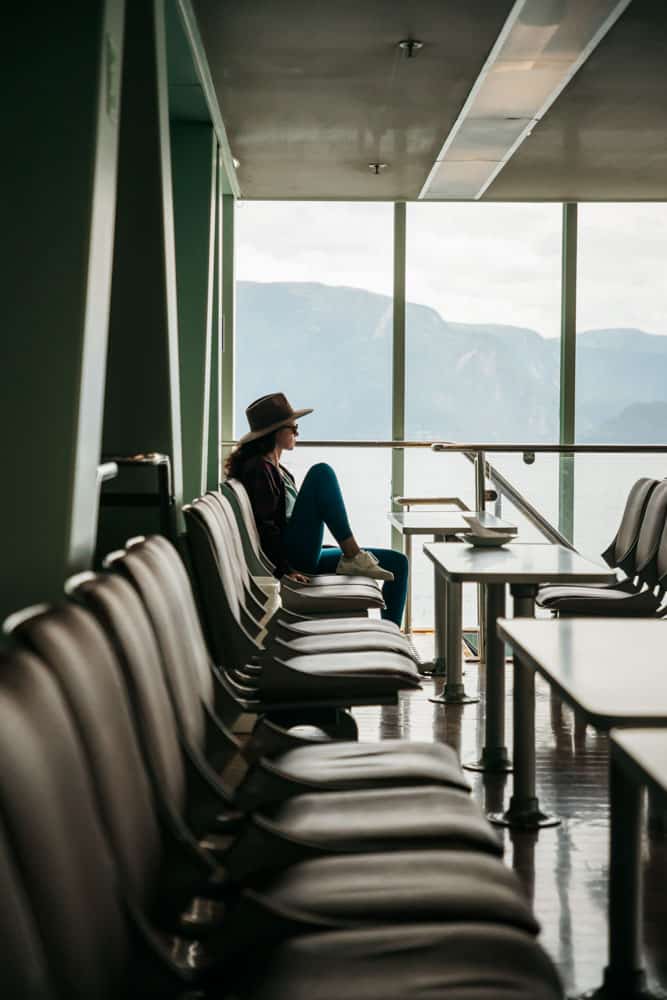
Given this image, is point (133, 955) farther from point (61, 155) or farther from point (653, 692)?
point (61, 155)

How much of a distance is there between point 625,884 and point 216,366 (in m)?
4.54

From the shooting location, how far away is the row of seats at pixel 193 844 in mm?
1116

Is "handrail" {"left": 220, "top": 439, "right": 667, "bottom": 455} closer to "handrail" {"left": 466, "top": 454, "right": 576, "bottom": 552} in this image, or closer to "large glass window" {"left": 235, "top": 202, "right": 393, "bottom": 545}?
"handrail" {"left": 466, "top": 454, "right": 576, "bottom": 552}

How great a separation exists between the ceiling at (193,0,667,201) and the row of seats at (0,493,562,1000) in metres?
2.93

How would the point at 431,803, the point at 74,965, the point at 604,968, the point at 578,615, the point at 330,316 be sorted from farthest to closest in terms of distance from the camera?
the point at 330,316 < the point at 578,615 < the point at 604,968 < the point at 431,803 < the point at 74,965

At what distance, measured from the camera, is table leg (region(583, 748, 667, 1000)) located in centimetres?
211

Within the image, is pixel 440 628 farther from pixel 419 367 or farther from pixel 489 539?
pixel 419 367

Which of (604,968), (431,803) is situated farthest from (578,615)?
(431,803)

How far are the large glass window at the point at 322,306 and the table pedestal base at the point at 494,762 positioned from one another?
4.26 m

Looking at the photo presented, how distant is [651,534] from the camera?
495 centimetres

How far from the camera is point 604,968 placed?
233 cm

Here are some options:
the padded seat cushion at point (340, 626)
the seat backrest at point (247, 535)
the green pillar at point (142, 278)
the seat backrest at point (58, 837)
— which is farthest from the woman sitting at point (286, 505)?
the seat backrest at point (58, 837)

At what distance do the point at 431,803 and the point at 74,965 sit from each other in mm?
994

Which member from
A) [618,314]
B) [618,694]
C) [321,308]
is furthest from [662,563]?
[321,308]
